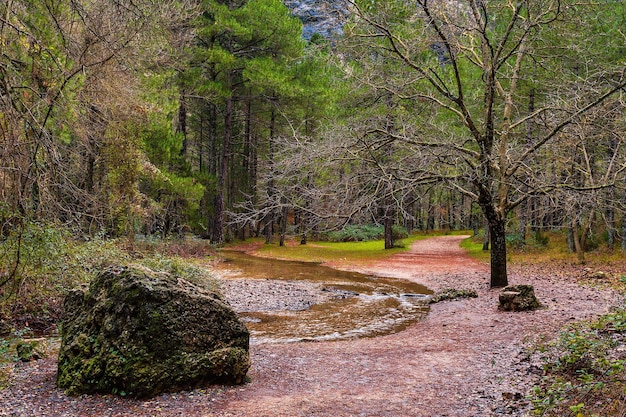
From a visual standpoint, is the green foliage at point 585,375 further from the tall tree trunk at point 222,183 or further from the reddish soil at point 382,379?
the tall tree trunk at point 222,183

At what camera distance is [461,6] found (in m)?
11.4

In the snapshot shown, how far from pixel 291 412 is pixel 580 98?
938 cm

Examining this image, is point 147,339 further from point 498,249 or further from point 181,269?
point 498,249

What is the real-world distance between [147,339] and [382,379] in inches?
116

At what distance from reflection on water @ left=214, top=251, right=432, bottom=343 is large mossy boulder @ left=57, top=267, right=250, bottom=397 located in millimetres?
2715

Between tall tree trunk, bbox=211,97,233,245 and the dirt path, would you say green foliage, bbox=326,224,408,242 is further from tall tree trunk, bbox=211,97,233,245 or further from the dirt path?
the dirt path

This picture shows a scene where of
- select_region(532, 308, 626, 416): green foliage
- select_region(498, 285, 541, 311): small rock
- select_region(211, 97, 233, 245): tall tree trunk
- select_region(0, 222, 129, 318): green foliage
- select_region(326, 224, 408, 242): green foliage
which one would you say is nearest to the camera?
select_region(532, 308, 626, 416): green foliage

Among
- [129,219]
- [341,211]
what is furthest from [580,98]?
[129,219]

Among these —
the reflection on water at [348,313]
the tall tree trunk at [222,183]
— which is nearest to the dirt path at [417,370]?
the reflection on water at [348,313]

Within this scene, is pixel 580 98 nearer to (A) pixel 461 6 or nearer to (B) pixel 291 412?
(A) pixel 461 6

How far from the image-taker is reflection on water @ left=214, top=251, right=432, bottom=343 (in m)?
8.93

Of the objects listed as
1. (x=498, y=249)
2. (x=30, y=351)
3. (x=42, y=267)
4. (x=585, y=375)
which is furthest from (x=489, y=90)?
(x=30, y=351)

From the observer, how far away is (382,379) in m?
5.86

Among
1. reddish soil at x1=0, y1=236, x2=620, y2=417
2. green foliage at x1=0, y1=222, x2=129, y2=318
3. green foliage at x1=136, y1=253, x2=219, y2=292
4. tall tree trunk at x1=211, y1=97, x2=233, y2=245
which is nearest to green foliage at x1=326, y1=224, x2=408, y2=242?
tall tree trunk at x1=211, y1=97, x2=233, y2=245
